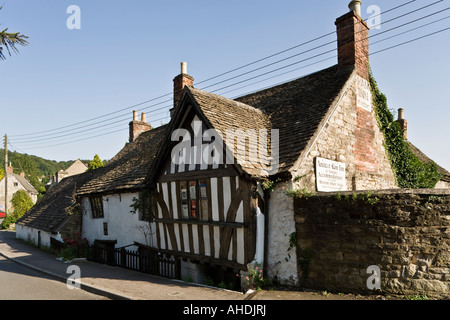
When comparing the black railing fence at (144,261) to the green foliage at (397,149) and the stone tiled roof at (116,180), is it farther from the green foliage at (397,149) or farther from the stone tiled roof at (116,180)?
the green foliage at (397,149)

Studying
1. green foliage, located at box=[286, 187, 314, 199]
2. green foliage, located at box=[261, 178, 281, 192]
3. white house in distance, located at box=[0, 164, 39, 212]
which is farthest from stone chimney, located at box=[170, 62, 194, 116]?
white house in distance, located at box=[0, 164, 39, 212]

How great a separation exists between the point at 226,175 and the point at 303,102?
4.20m

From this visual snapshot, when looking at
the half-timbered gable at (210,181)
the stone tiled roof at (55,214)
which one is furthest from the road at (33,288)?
A: the stone tiled roof at (55,214)

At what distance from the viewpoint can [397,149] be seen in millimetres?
11891

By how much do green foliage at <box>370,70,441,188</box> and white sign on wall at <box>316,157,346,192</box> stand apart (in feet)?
11.4

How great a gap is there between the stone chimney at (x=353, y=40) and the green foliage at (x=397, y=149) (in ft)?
3.37

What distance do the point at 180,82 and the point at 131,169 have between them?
5.07m

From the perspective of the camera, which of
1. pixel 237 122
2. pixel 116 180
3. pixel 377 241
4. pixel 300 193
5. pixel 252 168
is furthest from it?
pixel 116 180

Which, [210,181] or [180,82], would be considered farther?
[180,82]

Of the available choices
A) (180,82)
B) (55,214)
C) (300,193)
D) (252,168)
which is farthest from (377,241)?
(55,214)

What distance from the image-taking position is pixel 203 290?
7.86 metres

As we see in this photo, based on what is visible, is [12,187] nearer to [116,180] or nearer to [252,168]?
[116,180]
